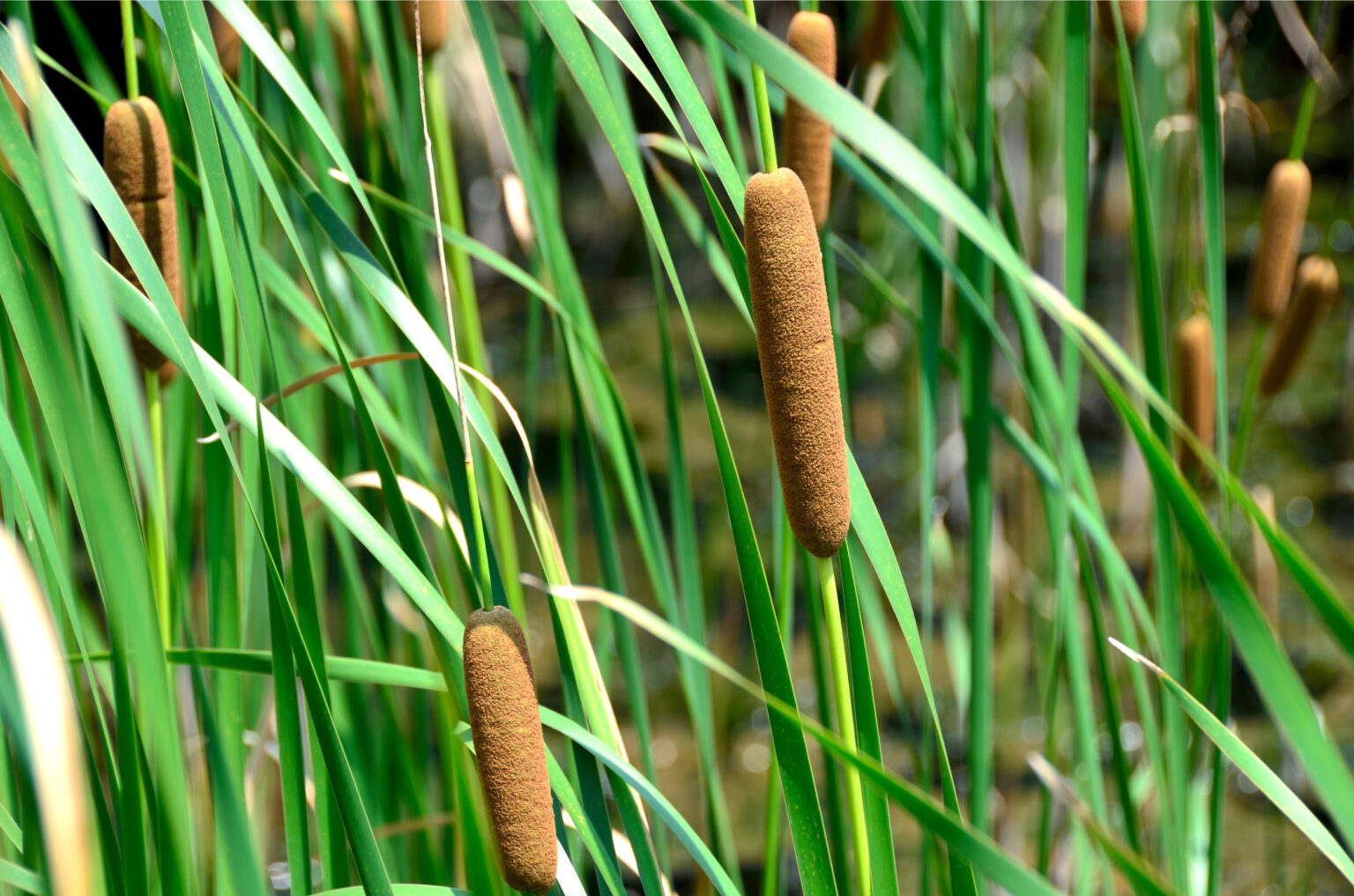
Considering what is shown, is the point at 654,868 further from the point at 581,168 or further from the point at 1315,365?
the point at 581,168

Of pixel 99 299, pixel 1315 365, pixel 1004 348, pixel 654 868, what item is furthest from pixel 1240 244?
pixel 99 299

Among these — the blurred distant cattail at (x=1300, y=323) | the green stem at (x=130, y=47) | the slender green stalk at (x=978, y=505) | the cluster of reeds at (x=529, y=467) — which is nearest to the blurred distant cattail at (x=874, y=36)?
the cluster of reeds at (x=529, y=467)

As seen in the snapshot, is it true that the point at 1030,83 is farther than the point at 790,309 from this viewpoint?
Yes

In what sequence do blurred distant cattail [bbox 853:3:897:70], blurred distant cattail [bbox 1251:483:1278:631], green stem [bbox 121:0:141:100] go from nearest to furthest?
green stem [bbox 121:0:141:100] < blurred distant cattail [bbox 853:3:897:70] < blurred distant cattail [bbox 1251:483:1278:631]

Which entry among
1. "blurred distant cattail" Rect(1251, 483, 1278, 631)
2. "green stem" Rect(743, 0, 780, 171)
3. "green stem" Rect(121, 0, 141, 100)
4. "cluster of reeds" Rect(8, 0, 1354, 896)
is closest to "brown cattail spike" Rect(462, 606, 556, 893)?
"cluster of reeds" Rect(8, 0, 1354, 896)

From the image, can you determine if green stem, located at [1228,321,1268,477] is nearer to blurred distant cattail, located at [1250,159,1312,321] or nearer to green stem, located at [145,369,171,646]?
blurred distant cattail, located at [1250,159,1312,321]

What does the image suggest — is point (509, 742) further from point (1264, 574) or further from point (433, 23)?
point (1264, 574)
